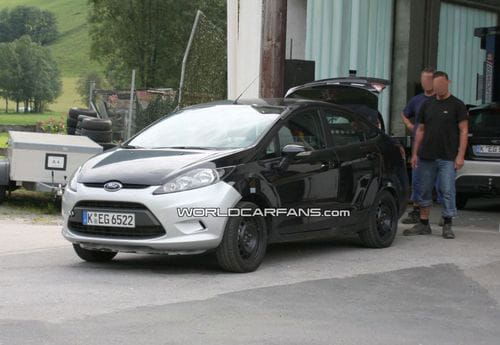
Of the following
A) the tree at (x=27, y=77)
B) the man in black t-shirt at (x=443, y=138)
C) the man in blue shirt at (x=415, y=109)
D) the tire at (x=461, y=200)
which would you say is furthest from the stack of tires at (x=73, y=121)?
the tree at (x=27, y=77)

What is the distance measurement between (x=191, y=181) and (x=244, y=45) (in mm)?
8938

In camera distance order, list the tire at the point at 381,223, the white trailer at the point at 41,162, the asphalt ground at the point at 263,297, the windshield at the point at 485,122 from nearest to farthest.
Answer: the asphalt ground at the point at 263,297
the tire at the point at 381,223
the white trailer at the point at 41,162
the windshield at the point at 485,122

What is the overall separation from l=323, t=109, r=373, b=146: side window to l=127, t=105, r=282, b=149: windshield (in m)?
0.79

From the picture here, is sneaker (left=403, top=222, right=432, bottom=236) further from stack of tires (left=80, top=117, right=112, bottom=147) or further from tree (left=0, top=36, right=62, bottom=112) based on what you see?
tree (left=0, top=36, right=62, bottom=112)

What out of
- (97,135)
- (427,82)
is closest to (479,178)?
(427,82)

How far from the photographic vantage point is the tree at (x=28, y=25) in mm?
134500

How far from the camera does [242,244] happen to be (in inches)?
297

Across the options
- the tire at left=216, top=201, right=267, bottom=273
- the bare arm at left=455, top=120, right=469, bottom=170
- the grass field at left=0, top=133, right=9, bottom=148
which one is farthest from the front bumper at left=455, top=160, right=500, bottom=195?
the grass field at left=0, top=133, right=9, bottom=148

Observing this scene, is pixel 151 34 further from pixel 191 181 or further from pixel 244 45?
pixel 191 181

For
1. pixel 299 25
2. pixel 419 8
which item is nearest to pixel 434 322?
pixel 299 25

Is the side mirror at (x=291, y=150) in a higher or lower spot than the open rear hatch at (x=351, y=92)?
lower

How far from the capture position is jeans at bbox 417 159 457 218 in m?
9.95

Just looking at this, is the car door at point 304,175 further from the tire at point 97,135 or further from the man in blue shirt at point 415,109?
the tire at point 97,135

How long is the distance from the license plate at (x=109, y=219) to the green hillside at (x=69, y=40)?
93905 millimetres
